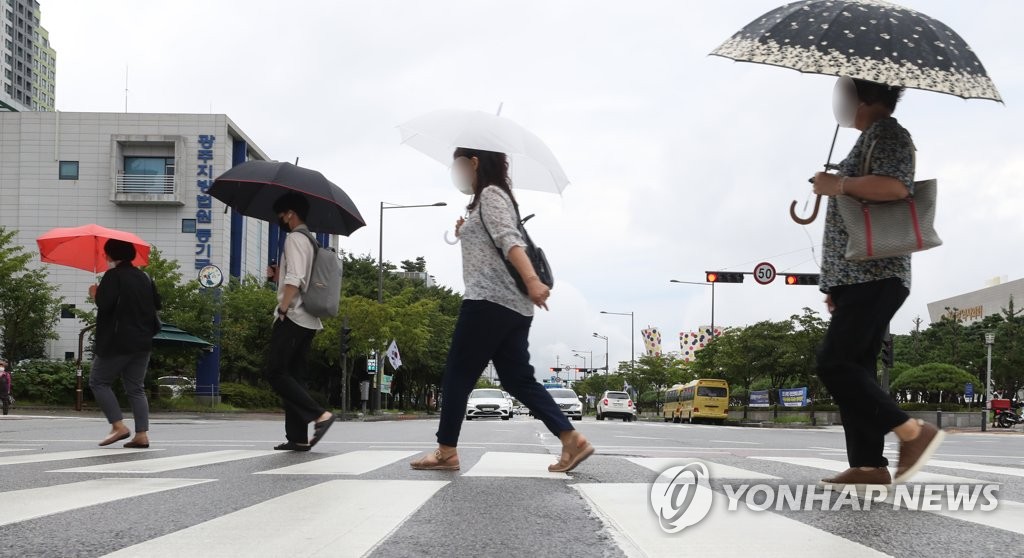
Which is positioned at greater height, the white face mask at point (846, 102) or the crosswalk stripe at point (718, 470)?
the white face mask at point (846, 102)

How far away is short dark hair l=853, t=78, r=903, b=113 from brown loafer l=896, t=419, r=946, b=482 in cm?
149

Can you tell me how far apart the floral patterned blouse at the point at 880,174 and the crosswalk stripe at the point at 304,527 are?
210cm

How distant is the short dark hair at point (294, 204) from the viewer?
767 cm

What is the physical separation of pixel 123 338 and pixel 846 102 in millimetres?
5869

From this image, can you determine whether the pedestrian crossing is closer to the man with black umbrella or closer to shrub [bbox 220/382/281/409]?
the man with black umbrella

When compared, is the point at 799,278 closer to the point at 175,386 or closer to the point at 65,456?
the point at 175,386

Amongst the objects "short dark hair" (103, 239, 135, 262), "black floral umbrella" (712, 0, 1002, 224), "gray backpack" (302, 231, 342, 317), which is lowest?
"gray backpack" (302, 231, 342, 317)

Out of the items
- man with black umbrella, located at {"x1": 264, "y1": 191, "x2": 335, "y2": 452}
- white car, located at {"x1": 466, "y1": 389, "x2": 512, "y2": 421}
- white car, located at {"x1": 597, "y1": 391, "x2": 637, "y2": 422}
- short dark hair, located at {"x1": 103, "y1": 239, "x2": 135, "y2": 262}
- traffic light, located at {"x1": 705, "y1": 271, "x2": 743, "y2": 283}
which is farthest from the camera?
white car, located at {"x1": 597, "y1": 391, "x2": 637, "y2": 422}

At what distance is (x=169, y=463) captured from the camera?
6.13 m

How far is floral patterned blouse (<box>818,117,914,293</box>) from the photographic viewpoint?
435 centimetres

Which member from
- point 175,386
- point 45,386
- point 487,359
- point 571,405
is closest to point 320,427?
point 487,359

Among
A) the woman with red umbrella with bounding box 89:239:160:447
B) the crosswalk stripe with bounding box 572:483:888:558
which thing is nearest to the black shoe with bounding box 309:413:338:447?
the woman with red umbrella with bounding box 89:239:160:447

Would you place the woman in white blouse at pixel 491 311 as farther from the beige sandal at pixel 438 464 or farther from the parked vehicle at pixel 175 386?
the parked vehicle at pixel 175 386

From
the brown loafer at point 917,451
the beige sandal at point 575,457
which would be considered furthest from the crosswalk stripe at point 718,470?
the brown loafer at point 917,451
